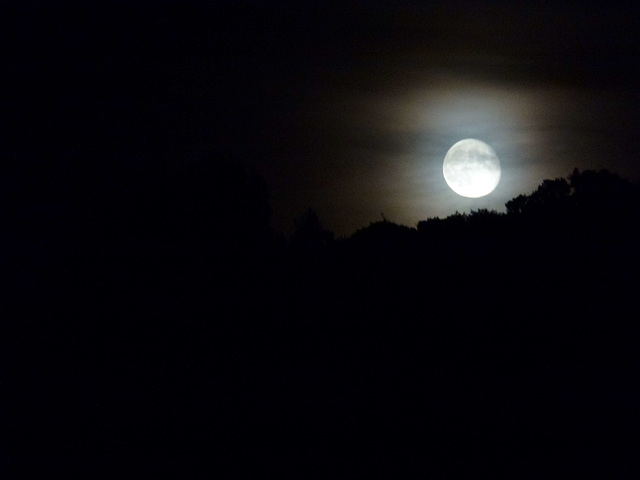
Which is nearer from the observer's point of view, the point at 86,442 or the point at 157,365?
the point at 86,442

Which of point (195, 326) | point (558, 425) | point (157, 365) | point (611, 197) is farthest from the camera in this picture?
point (611, 197)

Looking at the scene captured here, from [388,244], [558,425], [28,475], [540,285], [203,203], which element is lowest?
[28,475]

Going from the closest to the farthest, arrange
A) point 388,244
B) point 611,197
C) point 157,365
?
point 157,365
point 388,244
point 611,197

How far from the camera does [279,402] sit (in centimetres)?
1567

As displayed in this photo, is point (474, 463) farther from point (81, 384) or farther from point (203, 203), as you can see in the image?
point (203, 203)

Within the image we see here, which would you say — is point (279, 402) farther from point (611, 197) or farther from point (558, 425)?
point (611, 197)

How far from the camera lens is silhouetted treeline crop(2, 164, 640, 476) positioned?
1418 cm

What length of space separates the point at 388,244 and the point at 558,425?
11.4 m

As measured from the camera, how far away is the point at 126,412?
16.0 metres

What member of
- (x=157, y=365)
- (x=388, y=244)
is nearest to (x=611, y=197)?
(x=388, y=244)

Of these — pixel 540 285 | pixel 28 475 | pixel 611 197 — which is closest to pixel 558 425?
pixel 540 285

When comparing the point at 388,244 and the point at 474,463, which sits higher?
the point at 388,244

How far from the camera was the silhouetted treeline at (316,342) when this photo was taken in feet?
46.5

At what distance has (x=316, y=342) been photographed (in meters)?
17.8
